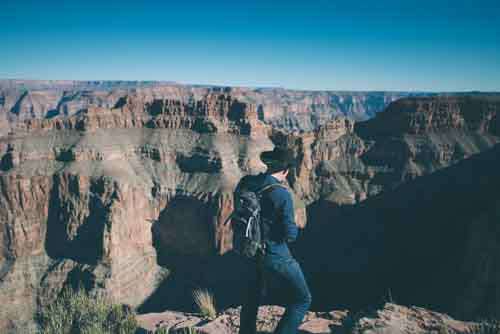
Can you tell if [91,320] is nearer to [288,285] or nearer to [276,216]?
[288,285]

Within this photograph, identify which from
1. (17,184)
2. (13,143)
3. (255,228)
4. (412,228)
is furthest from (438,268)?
(13,143)

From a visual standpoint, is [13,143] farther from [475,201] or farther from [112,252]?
[475,201]

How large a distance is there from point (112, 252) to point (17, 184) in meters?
13.7

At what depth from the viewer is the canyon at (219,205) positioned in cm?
3234

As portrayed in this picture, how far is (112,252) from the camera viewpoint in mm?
36406

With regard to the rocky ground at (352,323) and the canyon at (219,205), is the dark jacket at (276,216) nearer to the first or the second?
the rocky ground at (352,323)

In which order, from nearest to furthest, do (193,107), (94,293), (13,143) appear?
(94,293) < (13,143) < (193,107)

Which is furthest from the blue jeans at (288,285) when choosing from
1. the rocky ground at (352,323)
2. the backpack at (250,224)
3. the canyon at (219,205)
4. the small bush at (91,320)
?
the canyon at (219,205)

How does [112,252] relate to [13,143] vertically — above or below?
below

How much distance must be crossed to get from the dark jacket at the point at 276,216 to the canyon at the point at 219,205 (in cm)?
2219

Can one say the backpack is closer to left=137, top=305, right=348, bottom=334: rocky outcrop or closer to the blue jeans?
the blue jeans

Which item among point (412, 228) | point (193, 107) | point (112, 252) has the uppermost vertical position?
point (193, 107)

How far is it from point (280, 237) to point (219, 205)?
34421 millimetres

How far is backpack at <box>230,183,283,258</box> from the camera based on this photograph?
5746 mm
